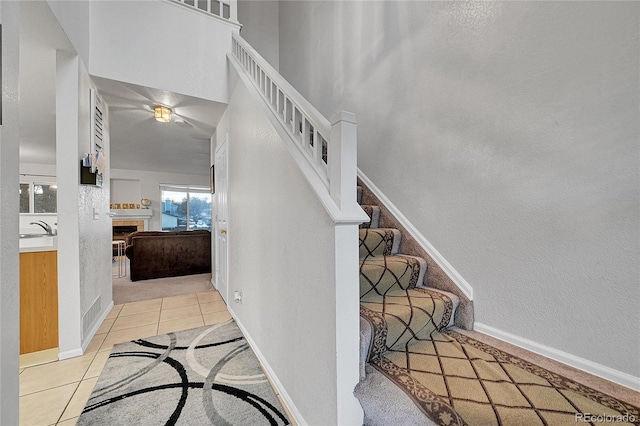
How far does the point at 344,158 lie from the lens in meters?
1.01

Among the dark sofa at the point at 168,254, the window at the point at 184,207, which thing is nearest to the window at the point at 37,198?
the window at the point at 184,207

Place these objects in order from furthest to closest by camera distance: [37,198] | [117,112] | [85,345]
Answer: [37,198], [117,112], [85,345]

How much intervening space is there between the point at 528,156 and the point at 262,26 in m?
4.70

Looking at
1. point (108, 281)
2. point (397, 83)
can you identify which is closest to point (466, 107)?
point (397, 83)

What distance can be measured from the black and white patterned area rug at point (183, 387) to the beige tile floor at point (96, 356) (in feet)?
0.29

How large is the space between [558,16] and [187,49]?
2.99 metres

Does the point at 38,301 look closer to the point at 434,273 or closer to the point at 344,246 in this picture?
the point at 344,246

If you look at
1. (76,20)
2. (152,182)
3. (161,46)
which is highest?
Answer: (161,46)

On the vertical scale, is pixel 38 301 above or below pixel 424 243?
below

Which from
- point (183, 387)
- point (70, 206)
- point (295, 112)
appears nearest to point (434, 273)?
point (295, 112)

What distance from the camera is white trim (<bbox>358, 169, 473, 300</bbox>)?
1615 mm

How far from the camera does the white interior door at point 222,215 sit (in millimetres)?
2957

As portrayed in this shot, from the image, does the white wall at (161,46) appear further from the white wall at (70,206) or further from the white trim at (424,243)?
the white trim at (424,243)

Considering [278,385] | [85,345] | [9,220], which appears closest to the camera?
[9,220]
